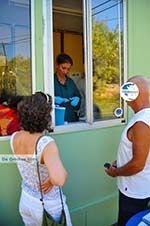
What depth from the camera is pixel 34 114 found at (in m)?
2.30

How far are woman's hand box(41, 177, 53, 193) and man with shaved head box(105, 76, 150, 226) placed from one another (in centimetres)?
48

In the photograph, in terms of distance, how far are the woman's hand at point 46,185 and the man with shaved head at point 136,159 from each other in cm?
48

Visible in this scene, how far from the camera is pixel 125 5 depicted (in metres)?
4.19

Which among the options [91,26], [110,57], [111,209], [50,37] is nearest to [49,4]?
[50,37]

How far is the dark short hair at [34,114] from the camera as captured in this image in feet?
7.60

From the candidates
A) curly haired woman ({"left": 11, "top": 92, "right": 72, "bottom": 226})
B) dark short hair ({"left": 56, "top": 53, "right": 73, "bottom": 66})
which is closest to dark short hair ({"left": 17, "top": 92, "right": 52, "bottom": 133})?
curly haired woman ({"left": 11, "top": 92, "right": 72, "bottom": 226})

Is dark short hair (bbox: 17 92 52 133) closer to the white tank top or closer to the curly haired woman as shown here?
the curly haired woman

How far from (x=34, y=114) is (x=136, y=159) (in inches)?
28.5

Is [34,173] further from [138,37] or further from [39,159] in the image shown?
[138,37]

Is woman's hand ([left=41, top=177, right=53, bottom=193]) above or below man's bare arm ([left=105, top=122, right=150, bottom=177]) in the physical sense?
below

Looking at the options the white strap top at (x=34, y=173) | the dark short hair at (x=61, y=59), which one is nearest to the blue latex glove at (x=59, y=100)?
the dark short hair at (x=61, y=59)

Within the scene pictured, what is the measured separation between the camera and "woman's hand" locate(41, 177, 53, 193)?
236 cm

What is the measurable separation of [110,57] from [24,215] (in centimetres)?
230

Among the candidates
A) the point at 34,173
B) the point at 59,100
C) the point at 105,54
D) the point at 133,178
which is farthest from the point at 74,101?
the point at 34,173
